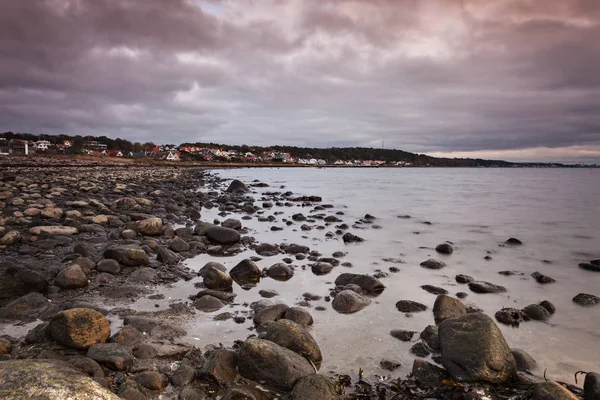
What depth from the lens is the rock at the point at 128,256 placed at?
7.06 m

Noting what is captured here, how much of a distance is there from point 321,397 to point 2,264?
531cm

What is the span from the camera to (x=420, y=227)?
14305mm

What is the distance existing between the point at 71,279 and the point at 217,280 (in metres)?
2.27

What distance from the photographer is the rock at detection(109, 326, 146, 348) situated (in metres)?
4.09

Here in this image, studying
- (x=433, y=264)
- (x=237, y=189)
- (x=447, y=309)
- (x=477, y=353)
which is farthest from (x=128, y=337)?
(x=237, y=189)

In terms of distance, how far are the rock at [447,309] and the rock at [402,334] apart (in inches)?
25.8

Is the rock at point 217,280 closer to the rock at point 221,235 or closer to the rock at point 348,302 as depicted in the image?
the rock at point 348,302

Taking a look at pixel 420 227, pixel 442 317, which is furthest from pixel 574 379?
pixel 420 227

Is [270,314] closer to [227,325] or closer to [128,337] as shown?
[227,325]

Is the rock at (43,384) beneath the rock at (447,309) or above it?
above

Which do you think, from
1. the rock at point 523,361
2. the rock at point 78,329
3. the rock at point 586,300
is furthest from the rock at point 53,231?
the rock at point 586,300

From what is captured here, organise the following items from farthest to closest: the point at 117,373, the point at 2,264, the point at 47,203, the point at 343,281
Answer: the point at 47,203, the point at 343,281, the point at 2,264, the point at 117,373

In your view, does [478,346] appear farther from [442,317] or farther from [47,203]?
[47,203]

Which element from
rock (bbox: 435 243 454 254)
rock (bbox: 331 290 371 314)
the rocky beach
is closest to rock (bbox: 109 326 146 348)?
the rocky beach
